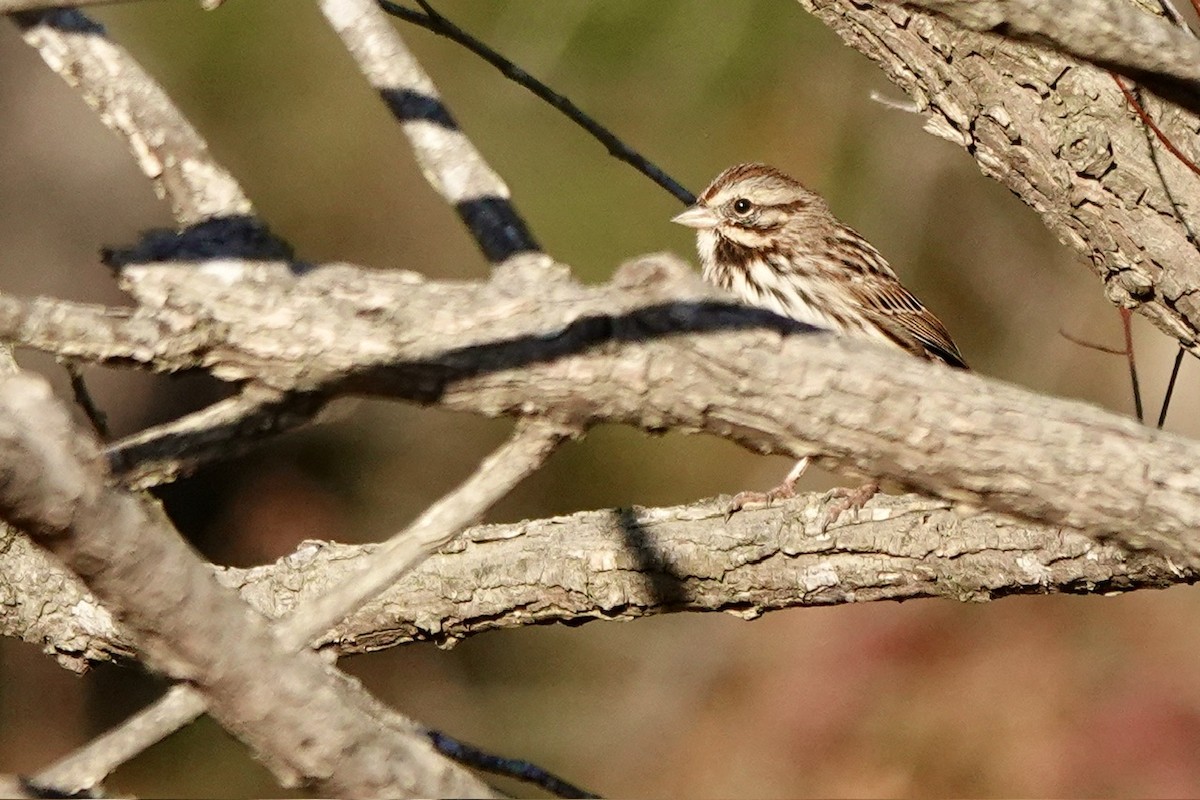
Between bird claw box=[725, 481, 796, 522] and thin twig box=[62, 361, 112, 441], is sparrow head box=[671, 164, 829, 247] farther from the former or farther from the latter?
thin twig box=[62, 361, 112, 441]

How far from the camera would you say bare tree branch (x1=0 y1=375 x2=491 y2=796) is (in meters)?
1.47

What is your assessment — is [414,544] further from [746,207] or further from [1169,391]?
[746,207]

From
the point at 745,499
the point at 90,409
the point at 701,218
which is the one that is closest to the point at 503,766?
the point at 745,499

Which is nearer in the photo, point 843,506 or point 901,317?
point 843,506

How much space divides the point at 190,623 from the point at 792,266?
11.6 ft

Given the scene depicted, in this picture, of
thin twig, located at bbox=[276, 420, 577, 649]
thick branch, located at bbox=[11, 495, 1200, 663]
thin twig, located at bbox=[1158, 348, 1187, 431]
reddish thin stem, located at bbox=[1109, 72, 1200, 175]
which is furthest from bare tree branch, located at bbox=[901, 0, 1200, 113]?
thick branch, located at bbox=[11, 495, 1200, 663]

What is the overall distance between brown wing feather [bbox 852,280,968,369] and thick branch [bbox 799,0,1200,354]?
1866 millimetres

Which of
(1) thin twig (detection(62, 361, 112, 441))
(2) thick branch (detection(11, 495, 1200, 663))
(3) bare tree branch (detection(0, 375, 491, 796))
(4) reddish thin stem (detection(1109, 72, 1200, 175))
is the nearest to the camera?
(3) bare tree branch (detection(0, 375, 491, 796))

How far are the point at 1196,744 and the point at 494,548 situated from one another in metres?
4.35

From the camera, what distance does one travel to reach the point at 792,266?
497 cm

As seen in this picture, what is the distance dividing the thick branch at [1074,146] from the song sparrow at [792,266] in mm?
1815

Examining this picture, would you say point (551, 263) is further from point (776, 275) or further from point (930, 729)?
point (930, 729)

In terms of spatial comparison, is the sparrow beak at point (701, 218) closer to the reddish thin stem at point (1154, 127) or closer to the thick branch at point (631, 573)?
the thick branch at point (631, 573)

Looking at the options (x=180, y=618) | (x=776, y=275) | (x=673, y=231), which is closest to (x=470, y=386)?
(x=180, y=618)
